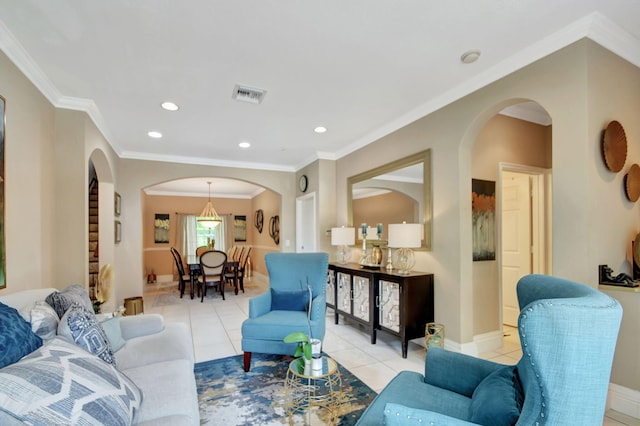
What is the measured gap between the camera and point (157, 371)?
1.80 m

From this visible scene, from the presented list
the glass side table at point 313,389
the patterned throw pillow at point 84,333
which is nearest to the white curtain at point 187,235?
the glass side table at point 313,389

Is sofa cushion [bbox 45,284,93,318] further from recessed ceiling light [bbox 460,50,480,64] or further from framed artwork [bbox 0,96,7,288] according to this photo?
recessed ceiling light [bbox 460,50,480,64]

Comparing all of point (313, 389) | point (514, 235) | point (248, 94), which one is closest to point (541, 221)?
point (514, 235)

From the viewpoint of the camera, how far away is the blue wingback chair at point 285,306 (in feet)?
8.95

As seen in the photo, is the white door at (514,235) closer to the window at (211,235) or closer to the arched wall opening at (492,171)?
the arched wall opening at (492,171)

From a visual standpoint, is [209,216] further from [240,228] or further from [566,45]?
[566,45]

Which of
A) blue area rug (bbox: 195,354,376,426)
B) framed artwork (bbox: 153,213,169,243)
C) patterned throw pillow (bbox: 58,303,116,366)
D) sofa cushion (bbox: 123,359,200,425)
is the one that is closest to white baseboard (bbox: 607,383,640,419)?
blue area rug (bbox: 195,354,376,426)

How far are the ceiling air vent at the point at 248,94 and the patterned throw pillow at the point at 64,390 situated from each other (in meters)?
2.41

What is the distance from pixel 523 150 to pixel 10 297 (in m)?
4.73

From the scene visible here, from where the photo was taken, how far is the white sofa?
4.58ft

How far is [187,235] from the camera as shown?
9.28 metres

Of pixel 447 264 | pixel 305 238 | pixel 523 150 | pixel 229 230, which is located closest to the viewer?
pixel 447 264

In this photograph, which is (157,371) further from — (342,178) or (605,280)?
(342,178)

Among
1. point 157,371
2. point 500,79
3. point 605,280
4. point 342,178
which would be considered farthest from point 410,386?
point 342,178
